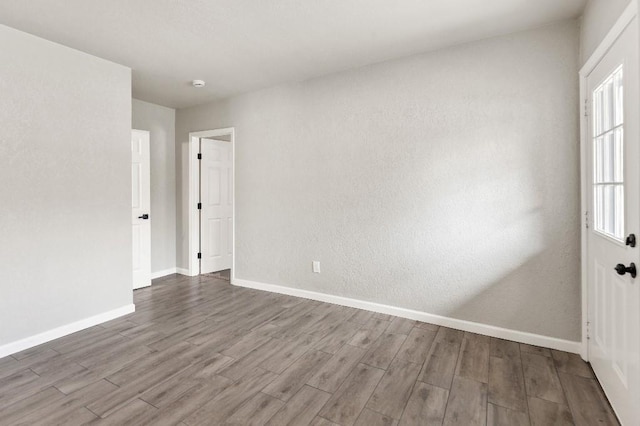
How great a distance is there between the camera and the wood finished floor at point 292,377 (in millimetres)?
1874

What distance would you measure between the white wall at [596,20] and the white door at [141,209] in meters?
4.79

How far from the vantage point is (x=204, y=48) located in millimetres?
3023

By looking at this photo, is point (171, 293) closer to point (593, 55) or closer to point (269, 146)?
point (269, 146)

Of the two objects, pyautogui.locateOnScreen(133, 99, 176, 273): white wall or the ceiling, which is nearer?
the ceiling

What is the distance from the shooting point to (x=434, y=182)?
3.12 m

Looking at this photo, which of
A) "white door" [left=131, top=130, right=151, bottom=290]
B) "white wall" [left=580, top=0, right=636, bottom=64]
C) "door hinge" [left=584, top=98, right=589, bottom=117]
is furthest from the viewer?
"white door" [left=131, top=130, right=151, bottom=290]

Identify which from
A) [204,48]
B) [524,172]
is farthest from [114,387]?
[524,172]

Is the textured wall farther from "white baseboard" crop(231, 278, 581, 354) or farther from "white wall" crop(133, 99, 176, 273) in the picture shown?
"white wall" crop(133, 99, 176, 273)

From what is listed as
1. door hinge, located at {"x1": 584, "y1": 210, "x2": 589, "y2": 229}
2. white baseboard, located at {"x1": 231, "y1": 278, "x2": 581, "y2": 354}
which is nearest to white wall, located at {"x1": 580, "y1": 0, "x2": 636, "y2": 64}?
door hinge, located at {"x1": 584, "y1": 210, "x2": 589, "y2": 229}

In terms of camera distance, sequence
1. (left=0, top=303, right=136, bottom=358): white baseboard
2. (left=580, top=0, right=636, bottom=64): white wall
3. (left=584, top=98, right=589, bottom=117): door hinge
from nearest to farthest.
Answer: (left=580, top=0, right=636, bottom=64): white wall, (left=584, top=98, right=589, bottom=117): door hinge, (left=0, top=303, right=136, bottom=358): white baseboard

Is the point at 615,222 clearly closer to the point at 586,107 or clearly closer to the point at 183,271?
the point at 586,107

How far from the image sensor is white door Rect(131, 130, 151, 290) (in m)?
4.36

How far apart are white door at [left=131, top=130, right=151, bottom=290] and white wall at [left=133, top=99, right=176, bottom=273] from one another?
30 centimetres

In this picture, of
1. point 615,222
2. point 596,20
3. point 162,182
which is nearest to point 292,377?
point 615,222
